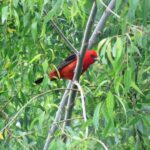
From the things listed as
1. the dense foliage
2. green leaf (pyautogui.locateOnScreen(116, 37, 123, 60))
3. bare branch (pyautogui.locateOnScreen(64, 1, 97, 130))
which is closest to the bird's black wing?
the dense foliage

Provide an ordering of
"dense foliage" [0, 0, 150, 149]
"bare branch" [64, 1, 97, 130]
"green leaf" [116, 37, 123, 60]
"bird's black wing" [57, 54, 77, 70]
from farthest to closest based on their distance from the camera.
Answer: "bird's black wing" [57, 54, 77, 70], "bare branch" [64, 1, 97, 130], "dense foliage" [0, 0, 150, 149], "green leaf" [116, 37, 123, 60]

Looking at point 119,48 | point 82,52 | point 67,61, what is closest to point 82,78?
point 67,61

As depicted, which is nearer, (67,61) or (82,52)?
(82,52)

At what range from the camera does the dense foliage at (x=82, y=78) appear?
2.06 metres

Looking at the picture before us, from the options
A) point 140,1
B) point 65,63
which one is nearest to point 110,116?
point 140,1

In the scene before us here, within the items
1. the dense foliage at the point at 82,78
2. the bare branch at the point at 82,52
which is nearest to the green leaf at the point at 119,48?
the dense foliage at the point at 82,78

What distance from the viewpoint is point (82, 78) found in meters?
3.77

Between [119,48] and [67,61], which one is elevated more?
[119,48]

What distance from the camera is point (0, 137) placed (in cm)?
276

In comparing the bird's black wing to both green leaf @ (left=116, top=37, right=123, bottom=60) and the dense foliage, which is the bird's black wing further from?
green leaf @ (left=116, top=37, right=123, bottom=60)

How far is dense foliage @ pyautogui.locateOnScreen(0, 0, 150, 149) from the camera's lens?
2.06m

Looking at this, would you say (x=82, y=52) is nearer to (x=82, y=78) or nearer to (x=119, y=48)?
(x=119, y=48)

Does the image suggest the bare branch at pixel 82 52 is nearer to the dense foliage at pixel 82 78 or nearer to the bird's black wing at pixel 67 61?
the dense foliage at pixel 82 78

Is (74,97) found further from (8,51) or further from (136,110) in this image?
(8,51)
